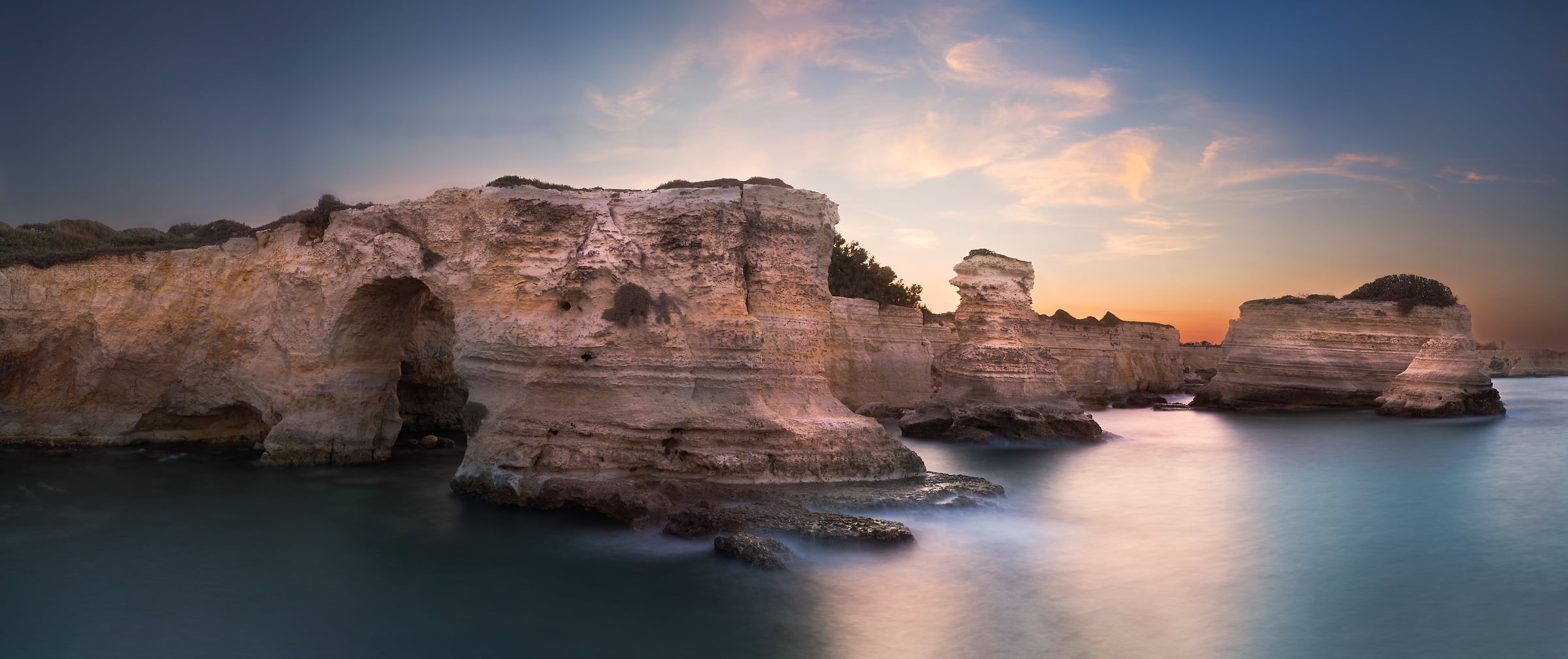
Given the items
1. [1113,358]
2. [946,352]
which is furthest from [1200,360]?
[946,352]

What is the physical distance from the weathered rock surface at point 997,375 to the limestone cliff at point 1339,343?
14706mm

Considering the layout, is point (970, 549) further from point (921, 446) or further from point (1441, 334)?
point (1441, 334)

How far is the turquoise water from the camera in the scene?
24.0 feet

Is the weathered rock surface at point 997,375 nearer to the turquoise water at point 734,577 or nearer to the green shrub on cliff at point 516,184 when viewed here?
the turquoise water at point 734,577

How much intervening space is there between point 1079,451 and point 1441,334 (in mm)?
21658

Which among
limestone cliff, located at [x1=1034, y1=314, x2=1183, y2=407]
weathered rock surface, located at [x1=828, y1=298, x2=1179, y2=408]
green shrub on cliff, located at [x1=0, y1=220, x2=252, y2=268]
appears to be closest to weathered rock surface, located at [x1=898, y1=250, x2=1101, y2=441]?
weathered rock surface, located at [x1=828, y1=298, x2=1179, y2=408]

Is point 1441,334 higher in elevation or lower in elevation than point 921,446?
higher

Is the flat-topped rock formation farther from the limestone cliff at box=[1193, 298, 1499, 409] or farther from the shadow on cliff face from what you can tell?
the shadow on cliff face

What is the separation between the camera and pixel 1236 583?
9.39 m

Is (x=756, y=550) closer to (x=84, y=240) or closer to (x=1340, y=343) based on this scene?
(x=84, y=240)

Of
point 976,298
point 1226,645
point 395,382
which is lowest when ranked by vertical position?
point 1226,645

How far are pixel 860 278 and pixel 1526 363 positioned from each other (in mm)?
94504

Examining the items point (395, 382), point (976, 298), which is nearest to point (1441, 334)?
point (976, 298)

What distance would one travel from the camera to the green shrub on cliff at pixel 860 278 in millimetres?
41906
